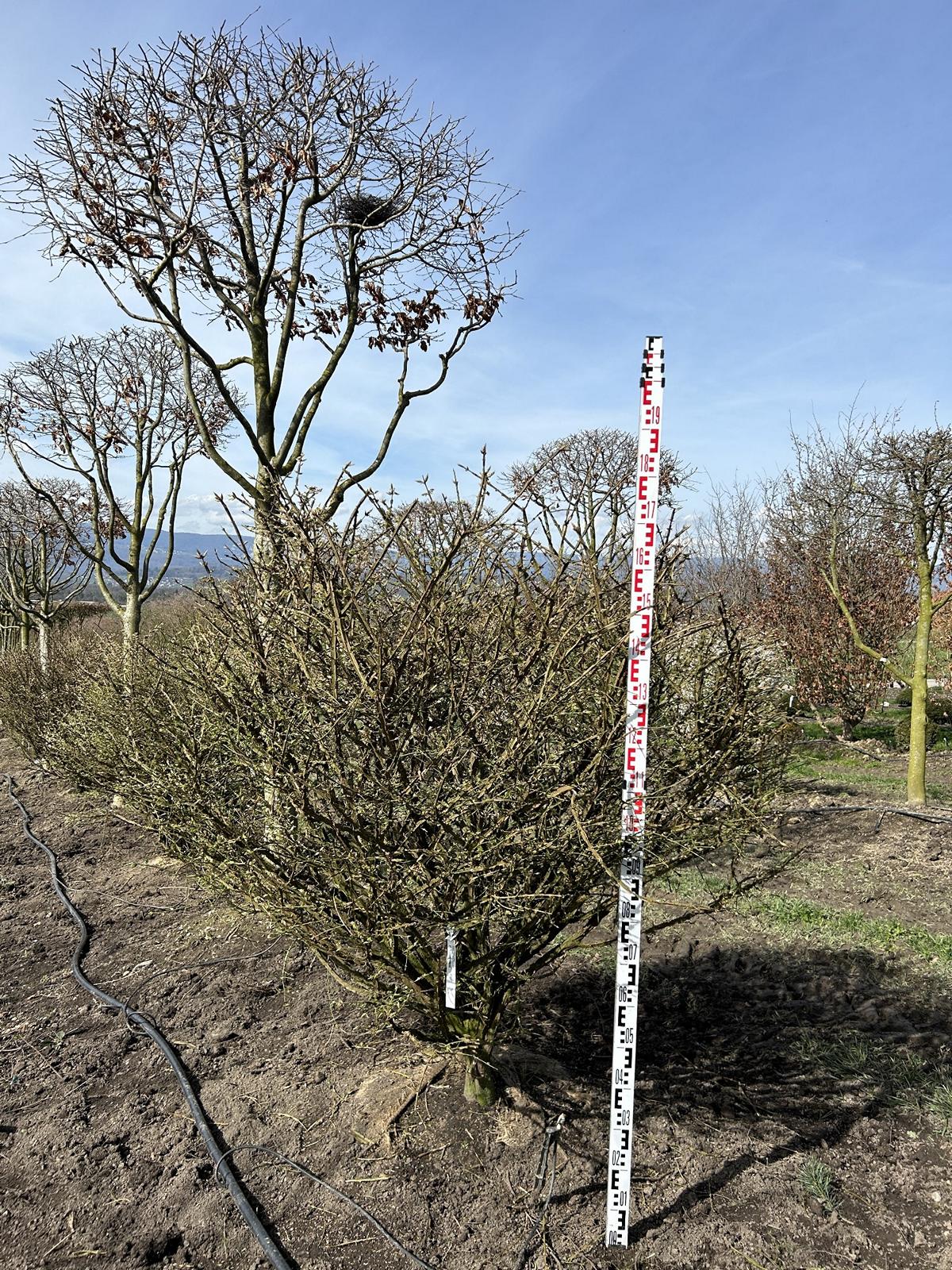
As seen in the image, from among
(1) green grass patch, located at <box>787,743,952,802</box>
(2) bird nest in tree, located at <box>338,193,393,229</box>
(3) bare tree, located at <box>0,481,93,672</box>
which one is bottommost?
(1) green grass patch, located at <box>787,743,952,802</box>

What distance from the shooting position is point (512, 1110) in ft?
10.1

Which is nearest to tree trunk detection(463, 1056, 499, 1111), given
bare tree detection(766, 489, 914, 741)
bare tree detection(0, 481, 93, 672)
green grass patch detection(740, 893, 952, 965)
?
green grass patch detection(740, 893, 952, 965)

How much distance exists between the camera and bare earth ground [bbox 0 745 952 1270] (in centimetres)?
259

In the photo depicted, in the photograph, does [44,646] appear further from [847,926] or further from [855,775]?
[855,775]

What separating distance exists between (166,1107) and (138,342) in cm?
876

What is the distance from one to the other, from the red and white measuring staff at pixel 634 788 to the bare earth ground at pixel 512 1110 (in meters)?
0.30

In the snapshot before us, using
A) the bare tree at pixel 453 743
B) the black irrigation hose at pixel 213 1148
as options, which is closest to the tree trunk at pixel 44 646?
the black irrigation hose at pixel 213 1148

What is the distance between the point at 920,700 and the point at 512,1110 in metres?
6.49

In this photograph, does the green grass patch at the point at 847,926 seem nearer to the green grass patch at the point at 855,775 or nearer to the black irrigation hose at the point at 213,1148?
the green grass patch at the point at 855,775

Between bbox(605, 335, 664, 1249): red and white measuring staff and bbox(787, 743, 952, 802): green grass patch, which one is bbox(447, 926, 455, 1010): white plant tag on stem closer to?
bbox(605, 335, 664, 1249): red and white measuring staff

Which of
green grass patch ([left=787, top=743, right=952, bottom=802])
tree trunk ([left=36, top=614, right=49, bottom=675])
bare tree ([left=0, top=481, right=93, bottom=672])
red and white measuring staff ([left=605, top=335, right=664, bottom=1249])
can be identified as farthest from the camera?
bare tree ([left=0, top=481, right=93, bottom=672])

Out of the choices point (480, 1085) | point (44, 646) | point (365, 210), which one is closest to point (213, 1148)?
point (480, 1085)

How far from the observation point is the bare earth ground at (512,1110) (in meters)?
2.59

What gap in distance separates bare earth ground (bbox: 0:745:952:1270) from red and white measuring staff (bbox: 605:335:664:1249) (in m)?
0.30
